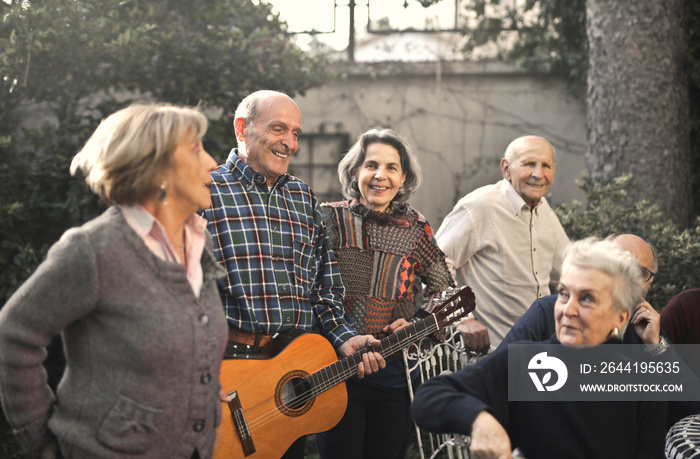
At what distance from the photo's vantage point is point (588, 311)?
226cm

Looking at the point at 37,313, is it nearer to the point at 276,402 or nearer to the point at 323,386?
the point at 276,402

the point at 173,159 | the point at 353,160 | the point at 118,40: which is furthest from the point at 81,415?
the point at 118,40

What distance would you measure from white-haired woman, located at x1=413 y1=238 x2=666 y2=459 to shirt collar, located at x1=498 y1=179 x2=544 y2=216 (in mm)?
1317

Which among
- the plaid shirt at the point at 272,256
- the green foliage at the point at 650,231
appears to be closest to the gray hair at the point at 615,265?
the plaid shirt at the point at 272,256

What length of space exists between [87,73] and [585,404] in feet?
13.1

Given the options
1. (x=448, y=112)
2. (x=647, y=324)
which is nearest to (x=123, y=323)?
(x=647, y=324)

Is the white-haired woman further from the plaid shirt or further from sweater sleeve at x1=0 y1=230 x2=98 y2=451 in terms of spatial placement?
sweater sleeve at x1=0 y1=230 x2=98 y2=451

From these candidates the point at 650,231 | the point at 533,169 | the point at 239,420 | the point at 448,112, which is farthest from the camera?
the point at 448,112

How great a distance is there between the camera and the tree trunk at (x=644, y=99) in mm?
5617

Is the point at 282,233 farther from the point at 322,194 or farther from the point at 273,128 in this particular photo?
the point at 322,194

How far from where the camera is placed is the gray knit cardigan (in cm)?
167

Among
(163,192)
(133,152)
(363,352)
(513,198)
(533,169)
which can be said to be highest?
(133,152)

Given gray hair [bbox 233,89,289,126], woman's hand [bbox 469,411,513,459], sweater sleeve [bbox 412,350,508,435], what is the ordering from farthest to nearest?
1. gray hair [bbox 233,89,289,126]
2. sweater sleeve [bbox 412,350,508,435]
3. woman's hand [bbox 469,411,513,459]

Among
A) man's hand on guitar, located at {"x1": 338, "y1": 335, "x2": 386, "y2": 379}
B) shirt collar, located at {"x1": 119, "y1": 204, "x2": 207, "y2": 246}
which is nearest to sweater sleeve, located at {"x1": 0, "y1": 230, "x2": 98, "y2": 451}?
shirt collar, located at {"x1": 119, "y1": 204, "x2": 207, "y2": 246}
